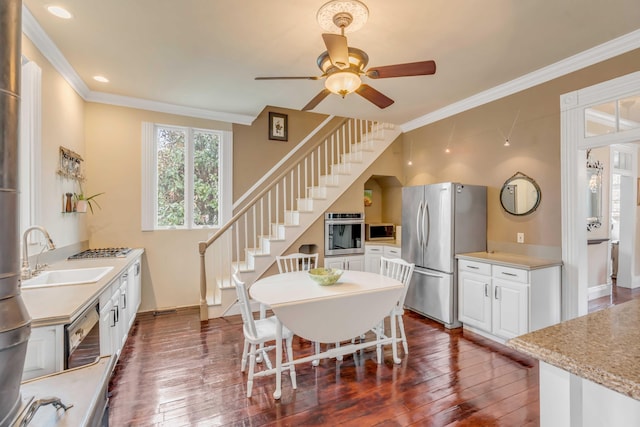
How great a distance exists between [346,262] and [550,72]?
11.4 ft

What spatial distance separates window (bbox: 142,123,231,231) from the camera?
13.8 ft

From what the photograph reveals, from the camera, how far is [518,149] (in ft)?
11.8

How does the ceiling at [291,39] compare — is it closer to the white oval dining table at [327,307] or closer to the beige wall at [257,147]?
the beige wall at [257,147]

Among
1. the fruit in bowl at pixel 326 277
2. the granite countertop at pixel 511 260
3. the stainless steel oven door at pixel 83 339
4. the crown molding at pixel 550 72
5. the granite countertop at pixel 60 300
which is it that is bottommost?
the stainless steel oven door at pixel 83 339

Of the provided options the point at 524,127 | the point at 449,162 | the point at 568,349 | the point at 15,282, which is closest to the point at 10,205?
the point at 15,282

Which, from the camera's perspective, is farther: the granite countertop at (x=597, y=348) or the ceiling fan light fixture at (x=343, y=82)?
the ceiling fan light fixture at (x=343, y=82)

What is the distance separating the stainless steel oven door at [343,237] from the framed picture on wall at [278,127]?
5.42ft

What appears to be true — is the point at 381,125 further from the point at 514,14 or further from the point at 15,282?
the point at 15,282

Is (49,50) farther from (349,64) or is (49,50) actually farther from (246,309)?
(246,309)

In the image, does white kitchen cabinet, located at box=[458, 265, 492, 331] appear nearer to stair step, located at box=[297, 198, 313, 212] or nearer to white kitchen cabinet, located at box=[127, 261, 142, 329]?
stair step, located at box=[297, 198, 313, 212]

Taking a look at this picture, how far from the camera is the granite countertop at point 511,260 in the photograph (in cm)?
303

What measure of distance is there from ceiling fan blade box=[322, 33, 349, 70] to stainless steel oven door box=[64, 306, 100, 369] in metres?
2.13

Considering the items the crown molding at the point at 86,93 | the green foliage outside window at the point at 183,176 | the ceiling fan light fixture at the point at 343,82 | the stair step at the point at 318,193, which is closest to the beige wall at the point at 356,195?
the stair step at the point at 318,193

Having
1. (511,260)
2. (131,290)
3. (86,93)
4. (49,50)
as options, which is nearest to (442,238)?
(511,260)
